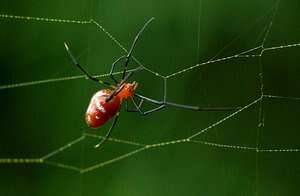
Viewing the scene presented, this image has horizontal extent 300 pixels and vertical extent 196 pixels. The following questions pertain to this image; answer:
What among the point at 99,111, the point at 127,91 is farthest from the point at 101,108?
the point at 127,91

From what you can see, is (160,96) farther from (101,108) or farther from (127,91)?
(101,108)

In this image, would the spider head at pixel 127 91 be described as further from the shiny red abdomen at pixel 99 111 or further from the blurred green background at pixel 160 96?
the blurred green background at pixel 160 96

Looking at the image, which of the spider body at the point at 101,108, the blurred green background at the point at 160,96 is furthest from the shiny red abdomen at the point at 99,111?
the blurred green background at the point at 160,96

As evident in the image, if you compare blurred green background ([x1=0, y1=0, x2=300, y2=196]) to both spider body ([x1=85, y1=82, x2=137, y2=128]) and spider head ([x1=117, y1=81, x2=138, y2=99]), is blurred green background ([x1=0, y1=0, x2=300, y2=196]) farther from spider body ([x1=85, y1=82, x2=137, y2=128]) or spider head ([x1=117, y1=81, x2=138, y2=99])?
spider body ([x1=85, y1=82, x2=137, y2=128])

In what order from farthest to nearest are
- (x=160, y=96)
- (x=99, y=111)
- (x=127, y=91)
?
(x=160, y=96) → (x=127, y=91) → (x=99, y=111)

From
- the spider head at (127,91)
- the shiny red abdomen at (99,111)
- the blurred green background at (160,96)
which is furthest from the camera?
the blurred green background at (160,96)

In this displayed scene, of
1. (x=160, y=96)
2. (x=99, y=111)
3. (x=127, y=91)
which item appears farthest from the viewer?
(x=160, y=96)
